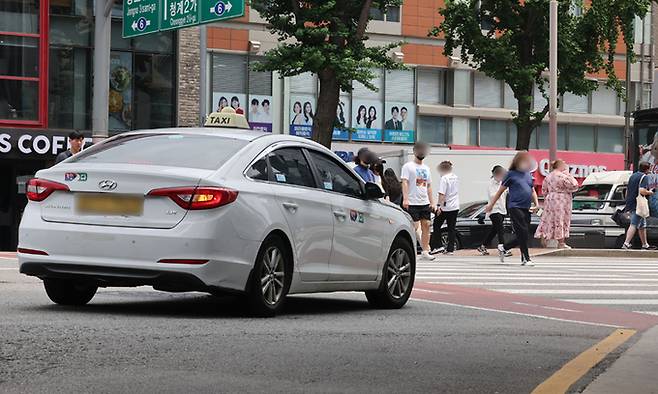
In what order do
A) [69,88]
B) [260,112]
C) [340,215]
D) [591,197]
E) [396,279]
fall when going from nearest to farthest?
[340,215], [396,279], [591,197], [69,88], [260,112]

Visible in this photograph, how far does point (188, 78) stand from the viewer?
121 feet

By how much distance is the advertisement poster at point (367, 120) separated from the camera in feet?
173

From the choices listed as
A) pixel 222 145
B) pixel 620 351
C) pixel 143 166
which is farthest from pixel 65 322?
pixel 620 351

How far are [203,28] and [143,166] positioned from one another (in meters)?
24.5

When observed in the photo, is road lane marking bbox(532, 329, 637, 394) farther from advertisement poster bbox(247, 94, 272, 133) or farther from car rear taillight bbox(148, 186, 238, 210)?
advertisement poster bbox(247, 94, 272, 133)

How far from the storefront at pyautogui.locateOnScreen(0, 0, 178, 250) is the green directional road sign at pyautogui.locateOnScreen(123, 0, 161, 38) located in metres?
5.47

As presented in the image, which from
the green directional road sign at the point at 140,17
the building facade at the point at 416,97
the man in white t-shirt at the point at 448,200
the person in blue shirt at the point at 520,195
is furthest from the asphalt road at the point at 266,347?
the building facade at the point at 416,97

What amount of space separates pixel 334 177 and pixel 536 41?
31.0 meters

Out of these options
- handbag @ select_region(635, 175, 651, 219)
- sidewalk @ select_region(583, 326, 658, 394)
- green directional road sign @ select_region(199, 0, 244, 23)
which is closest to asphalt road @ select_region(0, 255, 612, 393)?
sidewalk @ select_region(583, 326, 658, 394)

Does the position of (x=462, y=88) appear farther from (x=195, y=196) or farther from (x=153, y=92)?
(x=195, y=196)

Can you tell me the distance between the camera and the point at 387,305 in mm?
11930

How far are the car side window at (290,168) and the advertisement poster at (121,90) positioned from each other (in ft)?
81.9

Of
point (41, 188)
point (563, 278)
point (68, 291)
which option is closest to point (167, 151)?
point (41, 188)

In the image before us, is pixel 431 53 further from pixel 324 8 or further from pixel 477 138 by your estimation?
pixel 324 8
